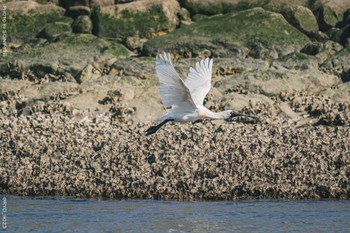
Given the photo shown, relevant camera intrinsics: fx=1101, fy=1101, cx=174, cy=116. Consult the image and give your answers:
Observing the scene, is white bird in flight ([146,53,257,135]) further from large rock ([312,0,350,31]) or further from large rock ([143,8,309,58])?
large rock ([312,0,350,31])

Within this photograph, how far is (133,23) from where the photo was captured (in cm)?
2862

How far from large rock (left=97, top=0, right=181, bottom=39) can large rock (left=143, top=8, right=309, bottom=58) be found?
1.31 m

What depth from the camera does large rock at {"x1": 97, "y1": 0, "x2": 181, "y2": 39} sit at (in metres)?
28.5

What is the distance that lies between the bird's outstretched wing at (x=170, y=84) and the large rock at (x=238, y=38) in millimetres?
9575

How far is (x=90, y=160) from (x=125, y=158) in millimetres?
593

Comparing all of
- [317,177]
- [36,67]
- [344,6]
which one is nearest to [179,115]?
[317,177]

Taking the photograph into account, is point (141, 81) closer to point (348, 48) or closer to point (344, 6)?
point (348, 48)

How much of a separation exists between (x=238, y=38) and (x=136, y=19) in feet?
11.1

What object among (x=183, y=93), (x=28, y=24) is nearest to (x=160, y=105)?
(x=183, y=93)

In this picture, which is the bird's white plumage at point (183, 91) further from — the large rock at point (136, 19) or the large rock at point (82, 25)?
the large rock at point (82, 25)

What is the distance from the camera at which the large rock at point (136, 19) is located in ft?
93.4

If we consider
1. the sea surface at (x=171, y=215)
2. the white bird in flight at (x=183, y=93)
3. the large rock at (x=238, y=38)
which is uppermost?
the large rock at (x=238, y=38)

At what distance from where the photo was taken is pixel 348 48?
83.8 ft

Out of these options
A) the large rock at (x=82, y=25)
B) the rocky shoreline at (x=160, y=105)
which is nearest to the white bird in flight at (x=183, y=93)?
the rocky shoreline at (x=160, y=105)
